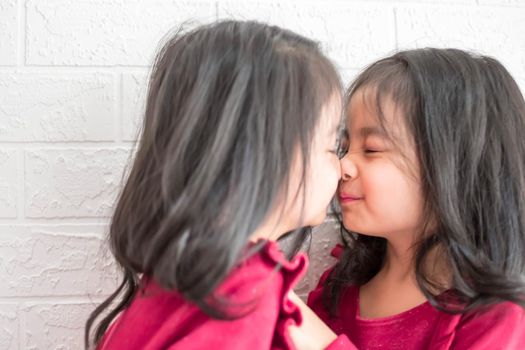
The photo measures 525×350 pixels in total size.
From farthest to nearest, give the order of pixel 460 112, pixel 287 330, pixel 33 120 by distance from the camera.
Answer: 1. pixel 33 120
2. pixel 460 112
3. pixel 287 330

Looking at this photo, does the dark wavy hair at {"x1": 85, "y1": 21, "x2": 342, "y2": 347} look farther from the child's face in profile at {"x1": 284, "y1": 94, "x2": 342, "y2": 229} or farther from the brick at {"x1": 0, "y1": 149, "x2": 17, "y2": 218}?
the brick at {"x1": 0, "y1": 149, "x2": 17, "y2": 218}

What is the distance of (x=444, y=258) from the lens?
828mm


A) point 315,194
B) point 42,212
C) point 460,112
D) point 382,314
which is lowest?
point 382,314

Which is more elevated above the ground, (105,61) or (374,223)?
(105,61)

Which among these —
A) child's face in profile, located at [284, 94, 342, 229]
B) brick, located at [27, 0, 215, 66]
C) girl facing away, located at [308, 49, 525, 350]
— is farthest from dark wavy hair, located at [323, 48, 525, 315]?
brick, located at [27, 0, 215, 66]

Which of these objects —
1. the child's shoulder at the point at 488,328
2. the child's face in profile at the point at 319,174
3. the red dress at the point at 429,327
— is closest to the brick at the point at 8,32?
the child's face in profile at the point at 319,174

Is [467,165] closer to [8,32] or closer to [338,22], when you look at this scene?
[338,22]

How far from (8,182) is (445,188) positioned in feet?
2.21

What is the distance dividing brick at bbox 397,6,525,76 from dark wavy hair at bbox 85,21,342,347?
35 cm

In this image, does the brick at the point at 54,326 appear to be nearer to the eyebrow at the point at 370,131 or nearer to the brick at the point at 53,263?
the brick at the point at 53,263

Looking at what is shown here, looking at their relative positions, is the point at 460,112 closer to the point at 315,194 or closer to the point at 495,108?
the point at 495,108

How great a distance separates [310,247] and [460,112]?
355 millimetres

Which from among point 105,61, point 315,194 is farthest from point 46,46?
point 315,194

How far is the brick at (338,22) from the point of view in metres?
0.96
